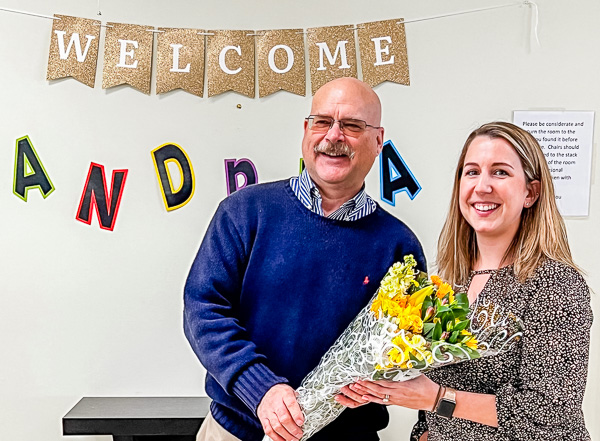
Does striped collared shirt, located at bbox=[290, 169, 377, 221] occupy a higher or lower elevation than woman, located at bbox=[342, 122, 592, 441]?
higher

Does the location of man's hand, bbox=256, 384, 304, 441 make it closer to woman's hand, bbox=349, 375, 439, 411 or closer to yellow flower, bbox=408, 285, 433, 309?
woman's hand, bbox=349, 375, 439, 411

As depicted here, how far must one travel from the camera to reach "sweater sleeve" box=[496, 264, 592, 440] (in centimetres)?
136

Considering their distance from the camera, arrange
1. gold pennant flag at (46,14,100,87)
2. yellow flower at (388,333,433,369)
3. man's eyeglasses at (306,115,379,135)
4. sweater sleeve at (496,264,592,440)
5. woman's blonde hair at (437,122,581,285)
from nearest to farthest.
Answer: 1. yellow flower at (388,333,433,369)
2. sweater sleeve at (496,264,592,440)
3. woman's blonde hair at (437,122,581,285)
4. man's eyeglasses at (306,115,379,135)
5. gold pennant flag at (46,14,100,87)

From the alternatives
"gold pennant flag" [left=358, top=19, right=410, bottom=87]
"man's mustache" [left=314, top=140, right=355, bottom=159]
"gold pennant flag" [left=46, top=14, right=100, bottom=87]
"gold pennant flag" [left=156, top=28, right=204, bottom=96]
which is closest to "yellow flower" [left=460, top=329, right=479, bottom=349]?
"man's mustache" [left=314, top=140, right=355, bottom=159]

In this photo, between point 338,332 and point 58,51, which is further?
point 58,51

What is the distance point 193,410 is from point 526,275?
1.48 meters

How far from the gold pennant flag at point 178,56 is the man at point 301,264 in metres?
0.98

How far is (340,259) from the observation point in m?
1.54

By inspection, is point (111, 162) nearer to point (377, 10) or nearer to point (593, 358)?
point (377, 10)

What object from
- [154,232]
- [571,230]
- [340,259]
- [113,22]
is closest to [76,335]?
[154,232]

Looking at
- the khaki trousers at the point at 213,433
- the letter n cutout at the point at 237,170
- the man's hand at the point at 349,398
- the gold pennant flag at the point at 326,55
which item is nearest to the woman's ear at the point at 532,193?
the man's hand at the point at 349,398

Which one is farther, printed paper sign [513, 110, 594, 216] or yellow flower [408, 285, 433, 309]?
printed paper sign [513, 110, 594, 216]

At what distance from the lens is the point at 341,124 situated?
1.57 metres

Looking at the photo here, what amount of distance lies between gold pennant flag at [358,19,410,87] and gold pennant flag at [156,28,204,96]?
66cm
